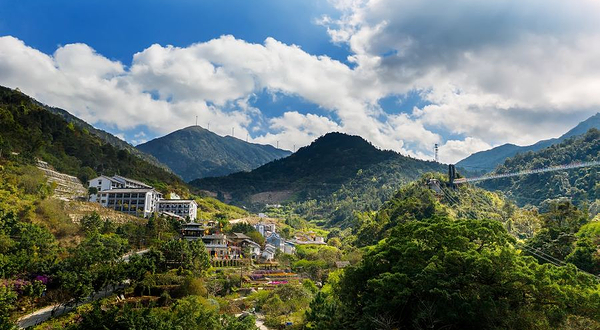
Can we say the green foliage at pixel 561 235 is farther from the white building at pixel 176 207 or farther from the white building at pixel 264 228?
the white building at pixel 176 207

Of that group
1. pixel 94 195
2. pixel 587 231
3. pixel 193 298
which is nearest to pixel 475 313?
pixel 193 298

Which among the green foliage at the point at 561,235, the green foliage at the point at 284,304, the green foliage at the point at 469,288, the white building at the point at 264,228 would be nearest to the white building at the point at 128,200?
the white building at the point at 264,228

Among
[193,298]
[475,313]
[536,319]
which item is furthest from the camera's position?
[193,298]

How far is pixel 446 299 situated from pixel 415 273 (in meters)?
2.01

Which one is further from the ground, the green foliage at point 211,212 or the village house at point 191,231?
the green foliage at point 211,212

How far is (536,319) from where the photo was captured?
1275 centimetres

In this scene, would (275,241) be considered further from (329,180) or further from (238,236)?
(329,180)

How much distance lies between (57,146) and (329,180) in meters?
98.5

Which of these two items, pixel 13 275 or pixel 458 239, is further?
pixel 13 275

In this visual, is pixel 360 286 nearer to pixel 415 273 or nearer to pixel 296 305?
pixel 415 273

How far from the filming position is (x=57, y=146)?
6412 centimetres

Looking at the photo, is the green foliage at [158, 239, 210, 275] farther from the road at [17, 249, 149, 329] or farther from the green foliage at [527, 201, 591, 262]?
the green foliage at [527, 201, 591, 262]

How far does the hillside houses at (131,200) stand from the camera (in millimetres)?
53406

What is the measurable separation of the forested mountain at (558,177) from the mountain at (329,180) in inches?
1196
